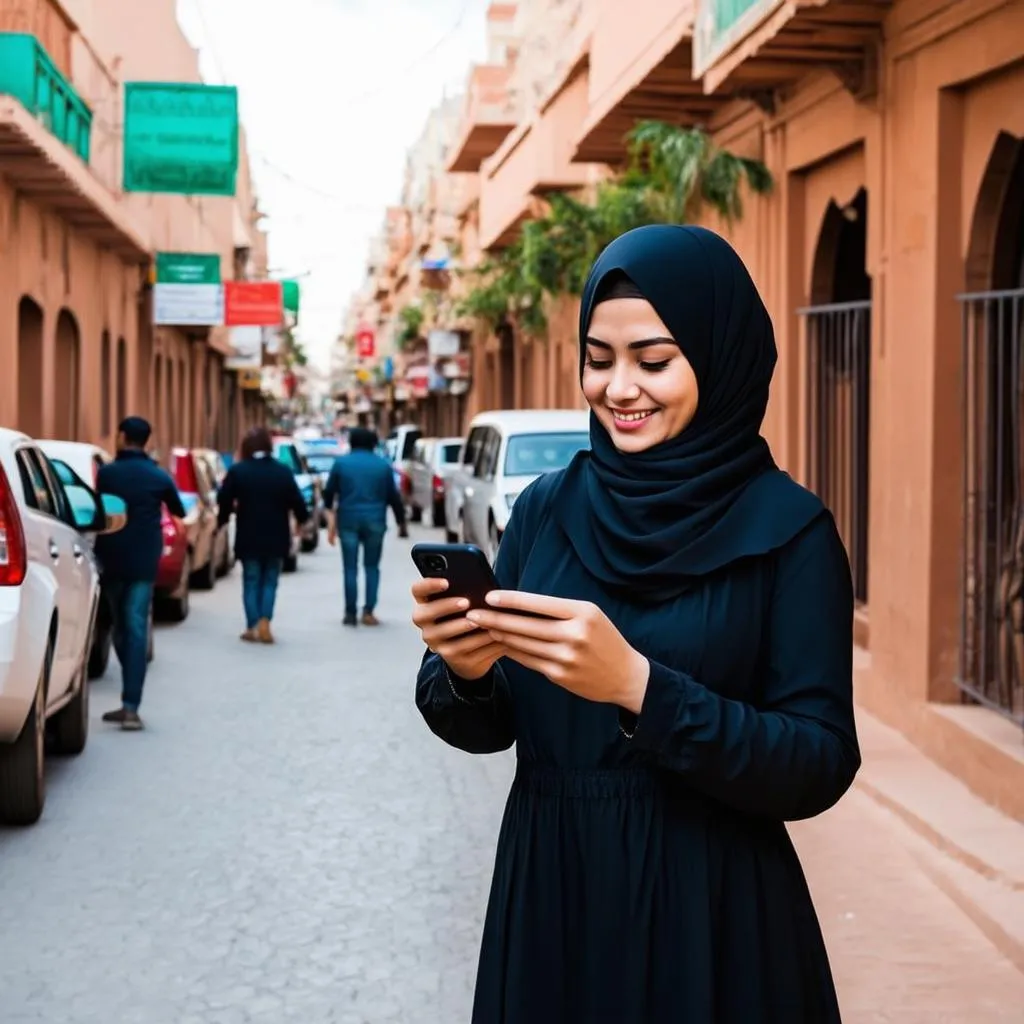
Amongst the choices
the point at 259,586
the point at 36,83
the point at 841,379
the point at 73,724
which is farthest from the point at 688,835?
the point at 36,83

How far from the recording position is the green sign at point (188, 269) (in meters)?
34.5

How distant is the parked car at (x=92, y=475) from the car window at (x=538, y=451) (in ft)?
16.5

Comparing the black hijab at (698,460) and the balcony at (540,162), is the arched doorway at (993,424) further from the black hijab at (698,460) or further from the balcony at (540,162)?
the balcony at (540,162)

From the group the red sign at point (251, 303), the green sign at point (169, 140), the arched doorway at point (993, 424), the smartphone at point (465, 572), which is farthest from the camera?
the red sign at point (251, 303)

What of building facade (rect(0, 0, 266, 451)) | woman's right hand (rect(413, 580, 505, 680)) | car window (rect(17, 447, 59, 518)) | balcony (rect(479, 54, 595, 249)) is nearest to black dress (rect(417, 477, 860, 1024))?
woman's right hand (rect(413, 580, 505, 680))

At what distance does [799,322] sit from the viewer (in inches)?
544

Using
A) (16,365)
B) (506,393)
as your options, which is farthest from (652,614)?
(506,393)

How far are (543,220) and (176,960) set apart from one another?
20964 mm

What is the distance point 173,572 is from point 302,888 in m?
9.86

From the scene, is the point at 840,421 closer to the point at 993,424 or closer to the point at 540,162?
the point at 993,424

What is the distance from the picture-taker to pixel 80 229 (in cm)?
2767

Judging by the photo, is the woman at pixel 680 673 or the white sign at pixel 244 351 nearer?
the woman at pixel 680 673

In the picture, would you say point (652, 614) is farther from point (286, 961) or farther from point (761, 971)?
point (286, 961)

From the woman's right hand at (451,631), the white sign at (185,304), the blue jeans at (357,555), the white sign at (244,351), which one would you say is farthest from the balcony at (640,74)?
the white sign at (244,351)
